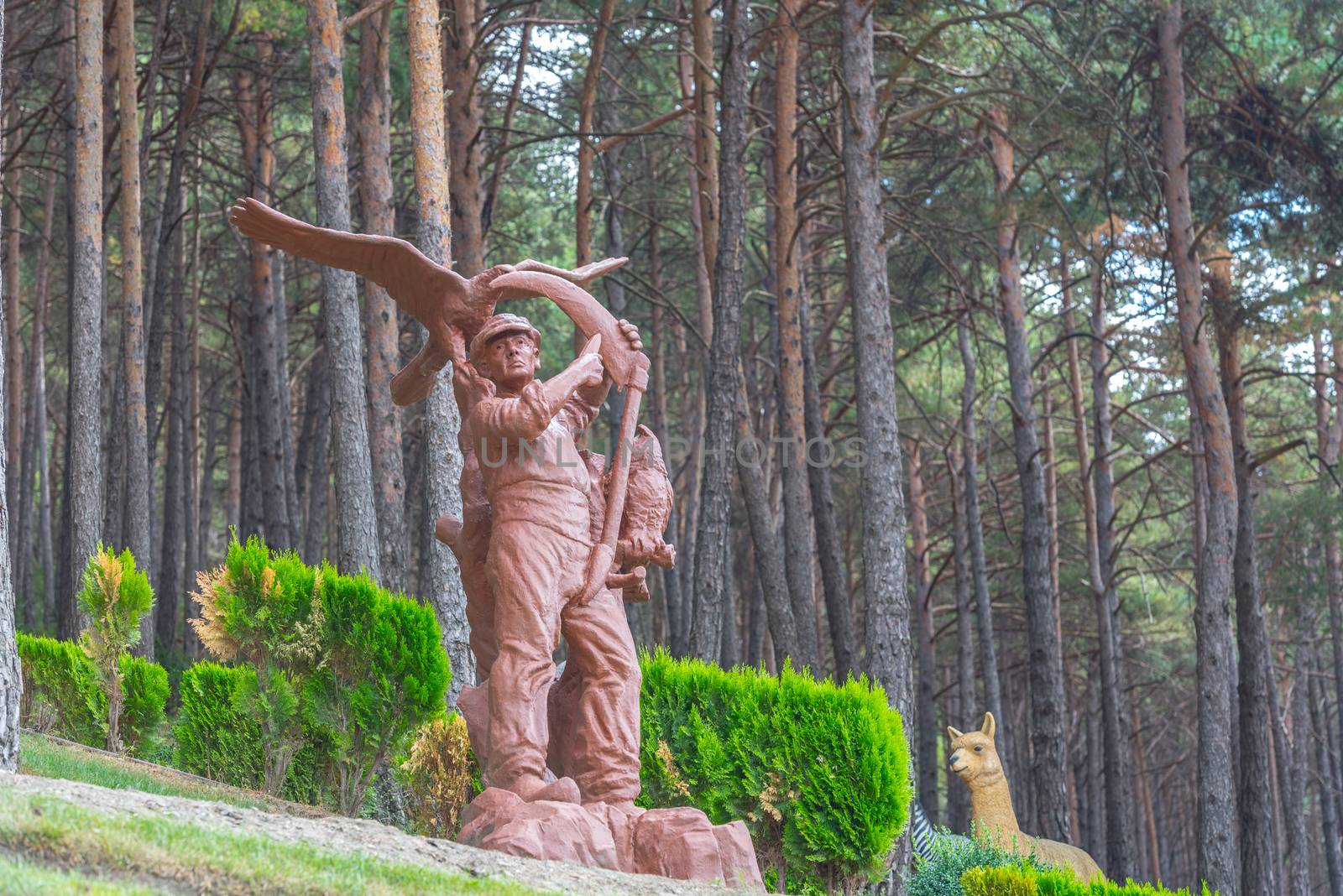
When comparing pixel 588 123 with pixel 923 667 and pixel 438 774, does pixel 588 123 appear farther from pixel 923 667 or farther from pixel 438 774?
pixel 923 667

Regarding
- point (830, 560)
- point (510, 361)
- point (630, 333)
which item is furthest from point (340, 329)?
point (830, 560)

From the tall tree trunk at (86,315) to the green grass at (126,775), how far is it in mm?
3549

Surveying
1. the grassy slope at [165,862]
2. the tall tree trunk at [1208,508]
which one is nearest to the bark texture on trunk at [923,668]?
the tall tree trunk at [1208,508]

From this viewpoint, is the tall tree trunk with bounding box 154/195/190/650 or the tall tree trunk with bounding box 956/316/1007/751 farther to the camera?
the tall tree trunk with bounding box 956/316/1007/751

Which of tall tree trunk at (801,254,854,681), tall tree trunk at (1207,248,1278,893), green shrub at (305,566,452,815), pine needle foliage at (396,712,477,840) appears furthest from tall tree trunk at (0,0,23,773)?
tall tree trunk at (1207,248,1278,893)

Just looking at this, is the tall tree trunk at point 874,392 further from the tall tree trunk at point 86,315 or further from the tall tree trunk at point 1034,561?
the tall tree trunk at point 86,315

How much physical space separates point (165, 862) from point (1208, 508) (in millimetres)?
12254

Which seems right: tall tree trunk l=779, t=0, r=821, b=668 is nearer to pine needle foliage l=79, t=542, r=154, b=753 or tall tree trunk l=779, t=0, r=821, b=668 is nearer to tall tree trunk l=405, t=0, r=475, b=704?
tall tree trunk l=405, t=0, r=475, b=704

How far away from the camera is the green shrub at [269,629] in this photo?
8.79 m

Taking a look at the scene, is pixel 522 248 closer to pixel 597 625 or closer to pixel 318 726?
pixel 318 726

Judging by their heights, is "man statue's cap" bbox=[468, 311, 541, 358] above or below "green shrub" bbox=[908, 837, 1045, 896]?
above

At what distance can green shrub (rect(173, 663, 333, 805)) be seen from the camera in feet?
30.3

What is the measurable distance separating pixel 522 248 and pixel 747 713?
59.9ft

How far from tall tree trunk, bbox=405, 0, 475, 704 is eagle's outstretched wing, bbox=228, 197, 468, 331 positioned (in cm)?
313
